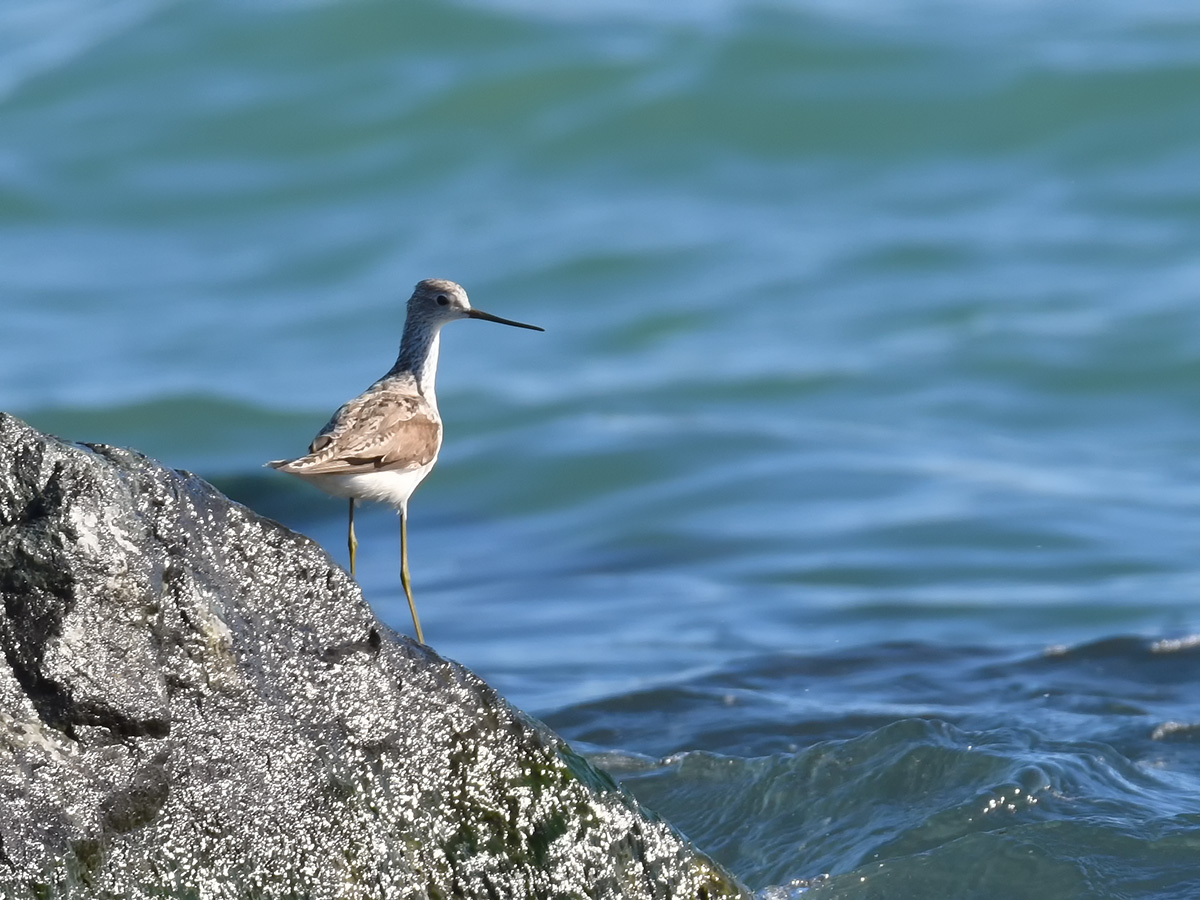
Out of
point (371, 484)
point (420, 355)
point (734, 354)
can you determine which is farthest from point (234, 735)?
point (734, 354)

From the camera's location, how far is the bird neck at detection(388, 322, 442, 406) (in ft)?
20.4

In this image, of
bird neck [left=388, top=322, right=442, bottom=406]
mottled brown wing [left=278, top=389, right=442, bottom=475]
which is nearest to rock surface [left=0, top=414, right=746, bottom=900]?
mottled brown wing [left=278, top=389, right=442, bottom=475]

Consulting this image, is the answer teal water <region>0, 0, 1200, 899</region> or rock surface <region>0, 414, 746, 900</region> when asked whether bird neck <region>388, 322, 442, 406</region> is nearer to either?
teal water <region>0, 0, 1200, 899</region>

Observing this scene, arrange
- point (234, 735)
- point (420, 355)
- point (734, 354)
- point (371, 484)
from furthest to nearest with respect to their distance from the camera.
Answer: point (734, 354) < point (420, 355) < point (371, 484) < point (234, 735)

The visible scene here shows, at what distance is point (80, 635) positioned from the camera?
10.9 ft

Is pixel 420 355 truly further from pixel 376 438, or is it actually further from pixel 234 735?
pixel 234 735

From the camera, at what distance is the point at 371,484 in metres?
5.29

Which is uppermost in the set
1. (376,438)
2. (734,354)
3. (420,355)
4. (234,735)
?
(420,355)

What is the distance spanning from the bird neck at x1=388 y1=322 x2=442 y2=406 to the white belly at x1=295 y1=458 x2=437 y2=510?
77cm

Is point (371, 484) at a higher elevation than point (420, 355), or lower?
lower

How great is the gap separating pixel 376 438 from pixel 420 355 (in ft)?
3.25

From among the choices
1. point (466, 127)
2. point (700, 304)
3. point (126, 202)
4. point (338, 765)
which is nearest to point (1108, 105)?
point (700, 304)

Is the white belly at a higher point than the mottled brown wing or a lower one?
lower

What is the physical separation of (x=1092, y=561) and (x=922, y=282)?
556 centimetres
